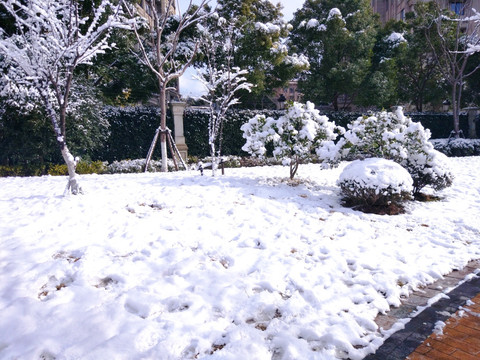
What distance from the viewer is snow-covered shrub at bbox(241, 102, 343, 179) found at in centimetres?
700

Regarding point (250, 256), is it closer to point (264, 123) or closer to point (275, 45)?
point (264, 123)

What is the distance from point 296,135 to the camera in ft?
23.4

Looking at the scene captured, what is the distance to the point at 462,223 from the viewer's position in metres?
5.16

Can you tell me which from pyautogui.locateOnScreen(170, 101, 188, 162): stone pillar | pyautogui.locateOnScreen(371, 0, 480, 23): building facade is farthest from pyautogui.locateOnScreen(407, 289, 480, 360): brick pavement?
pyautogui.locateOnScreen(371, 0, 480, 23): building facade

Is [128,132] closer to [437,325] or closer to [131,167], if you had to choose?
[131,167]

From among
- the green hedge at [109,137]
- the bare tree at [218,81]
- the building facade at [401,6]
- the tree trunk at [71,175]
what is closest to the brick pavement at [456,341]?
the tree trunk at [71,175]

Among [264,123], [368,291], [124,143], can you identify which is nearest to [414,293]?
[368,291]

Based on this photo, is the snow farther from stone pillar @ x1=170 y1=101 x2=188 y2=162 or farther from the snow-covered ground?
the snow-covered ground

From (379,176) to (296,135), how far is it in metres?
2.10

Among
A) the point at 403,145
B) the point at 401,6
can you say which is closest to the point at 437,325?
the point at 403,145

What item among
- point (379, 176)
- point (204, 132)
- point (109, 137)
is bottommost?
point (379, 176)

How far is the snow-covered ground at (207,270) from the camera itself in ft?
7.48

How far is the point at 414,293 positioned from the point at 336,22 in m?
18.6

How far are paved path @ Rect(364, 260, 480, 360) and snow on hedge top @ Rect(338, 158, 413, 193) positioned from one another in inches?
98.9
